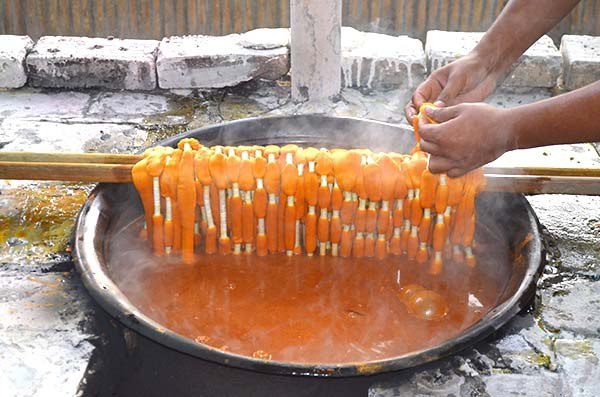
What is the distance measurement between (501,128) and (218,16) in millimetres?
6084

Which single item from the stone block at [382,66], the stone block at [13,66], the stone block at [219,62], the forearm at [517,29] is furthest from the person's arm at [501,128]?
the stone block at [13,66]

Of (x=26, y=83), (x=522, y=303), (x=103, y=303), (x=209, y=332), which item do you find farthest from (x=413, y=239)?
(x=26, y=83)

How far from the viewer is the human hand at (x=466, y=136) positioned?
2.90 m

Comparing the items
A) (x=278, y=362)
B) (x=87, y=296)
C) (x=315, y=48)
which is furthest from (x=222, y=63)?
(x=278, y=362)

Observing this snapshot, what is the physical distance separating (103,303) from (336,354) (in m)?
0.91

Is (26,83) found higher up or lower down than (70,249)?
higher up

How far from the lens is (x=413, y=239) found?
3.46 metres

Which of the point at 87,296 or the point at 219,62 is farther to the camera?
the point at 219,62

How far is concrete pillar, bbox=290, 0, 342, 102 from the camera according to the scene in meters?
4.69

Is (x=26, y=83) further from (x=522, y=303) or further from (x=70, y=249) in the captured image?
(x=522, y=303)

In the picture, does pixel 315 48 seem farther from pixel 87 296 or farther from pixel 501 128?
pixel 87 296

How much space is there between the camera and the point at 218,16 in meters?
8.45

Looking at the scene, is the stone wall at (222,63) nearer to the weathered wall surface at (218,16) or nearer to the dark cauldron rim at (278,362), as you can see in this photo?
the dark cauldron rim at (278,362)

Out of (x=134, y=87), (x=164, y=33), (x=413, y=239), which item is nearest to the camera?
(x=413, y=239)
